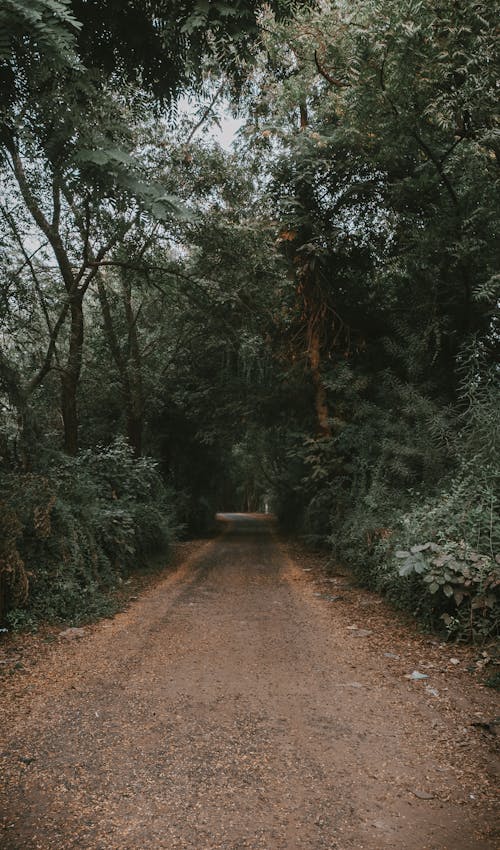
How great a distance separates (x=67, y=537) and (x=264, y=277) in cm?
688

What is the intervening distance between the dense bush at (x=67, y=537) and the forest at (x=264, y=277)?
0.04 m

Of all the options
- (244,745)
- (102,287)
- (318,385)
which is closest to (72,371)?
(102,287)

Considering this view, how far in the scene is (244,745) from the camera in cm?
339

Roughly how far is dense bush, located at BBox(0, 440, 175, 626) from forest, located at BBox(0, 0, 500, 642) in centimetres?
4

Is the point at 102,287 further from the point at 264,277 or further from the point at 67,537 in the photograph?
the point at 67,537

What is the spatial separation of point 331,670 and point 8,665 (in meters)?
3.06

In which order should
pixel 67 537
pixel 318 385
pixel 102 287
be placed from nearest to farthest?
pixel 67 537 < pixel 318 385 < pixel 102 287

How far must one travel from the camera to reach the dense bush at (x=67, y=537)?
608 centimetres

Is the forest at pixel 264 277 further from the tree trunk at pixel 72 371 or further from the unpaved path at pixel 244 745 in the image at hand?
the unpaved path at pixel 244 745

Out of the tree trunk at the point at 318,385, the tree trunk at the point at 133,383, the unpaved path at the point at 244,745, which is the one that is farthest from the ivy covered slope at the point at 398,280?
the tree trunk at the point at 133,383

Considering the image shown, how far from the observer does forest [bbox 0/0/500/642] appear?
469 centimetres

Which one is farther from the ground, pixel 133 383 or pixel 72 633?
pixel 133 383

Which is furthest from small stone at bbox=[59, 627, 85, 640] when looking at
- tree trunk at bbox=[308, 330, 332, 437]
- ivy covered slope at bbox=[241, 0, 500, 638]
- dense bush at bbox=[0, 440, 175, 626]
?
tree trunk at bbox=[308, 330, 332, 437]

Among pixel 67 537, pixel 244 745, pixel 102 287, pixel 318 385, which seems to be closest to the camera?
pixel 244 745
